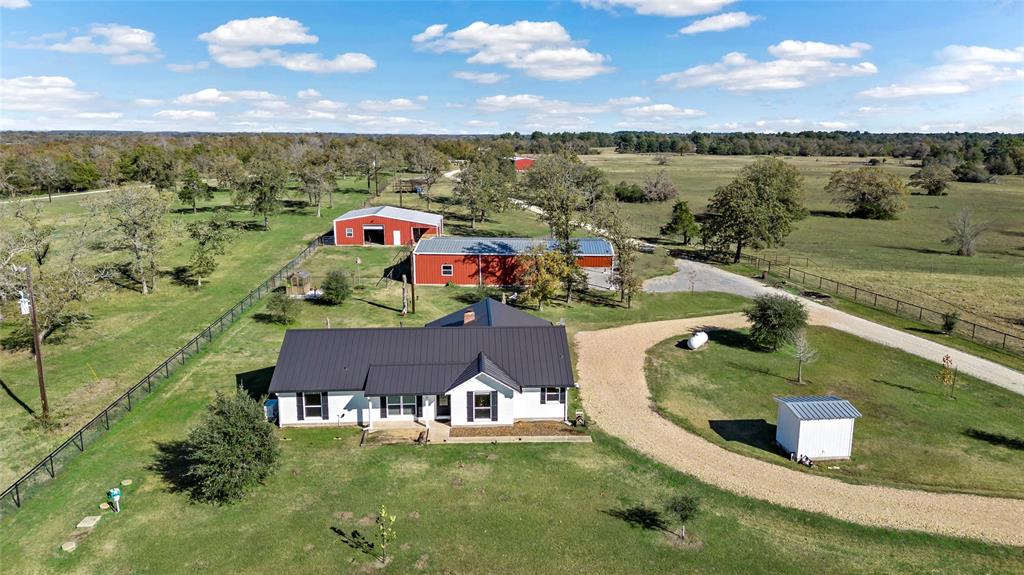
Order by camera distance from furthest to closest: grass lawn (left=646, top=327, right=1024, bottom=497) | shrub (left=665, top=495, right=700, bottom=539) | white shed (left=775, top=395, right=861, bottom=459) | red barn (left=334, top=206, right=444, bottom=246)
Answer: red barn (left=334, top=206, right=444, bottom=246) → white shed (left=775, top=395, right=861, bottom=459) → grass lawn (left=646, top=327, right=1024, bottom=497) → shrub (left=665, top=495, right=700, bottom=539)

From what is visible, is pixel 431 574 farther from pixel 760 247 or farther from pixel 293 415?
pixel 760 247

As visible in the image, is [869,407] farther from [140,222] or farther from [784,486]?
[140,222]

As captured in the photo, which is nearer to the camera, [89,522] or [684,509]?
[684,509]

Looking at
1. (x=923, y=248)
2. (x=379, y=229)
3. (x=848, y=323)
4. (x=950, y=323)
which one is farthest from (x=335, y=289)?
(x=923, y=248)

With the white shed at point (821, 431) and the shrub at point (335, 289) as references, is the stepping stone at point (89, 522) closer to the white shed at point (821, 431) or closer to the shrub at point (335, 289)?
the shrub at point (335, 289)

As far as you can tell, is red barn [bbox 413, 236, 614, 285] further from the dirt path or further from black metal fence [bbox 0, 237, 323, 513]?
the dirt path

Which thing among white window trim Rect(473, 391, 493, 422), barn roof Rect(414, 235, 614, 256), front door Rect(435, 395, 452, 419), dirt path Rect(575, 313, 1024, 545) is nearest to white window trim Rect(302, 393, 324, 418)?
front door Rect(435, 395, 452, 419)
